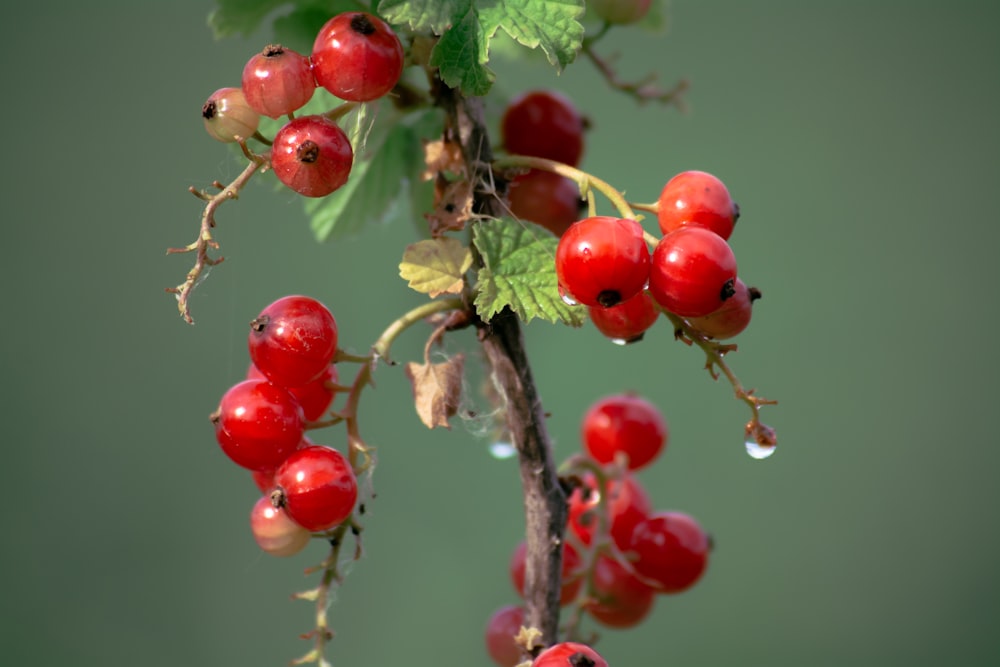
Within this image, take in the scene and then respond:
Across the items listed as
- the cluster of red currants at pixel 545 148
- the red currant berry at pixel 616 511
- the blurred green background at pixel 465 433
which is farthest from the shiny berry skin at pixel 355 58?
the blurred green background at pixel 465 433

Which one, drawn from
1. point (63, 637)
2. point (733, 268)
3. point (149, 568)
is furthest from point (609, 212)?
point (63, 637)

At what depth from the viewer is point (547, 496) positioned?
1.16 meters

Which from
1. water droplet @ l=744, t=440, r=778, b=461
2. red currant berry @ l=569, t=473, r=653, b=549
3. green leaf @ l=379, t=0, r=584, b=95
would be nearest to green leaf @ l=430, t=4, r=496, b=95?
green leaf @ l=379, t=0, r=584, b=95

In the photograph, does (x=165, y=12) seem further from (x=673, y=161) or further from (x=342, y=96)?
(x=342, y=96)

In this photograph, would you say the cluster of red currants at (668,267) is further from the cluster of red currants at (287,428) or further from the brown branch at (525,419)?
the cluster of red currants at (287,428)

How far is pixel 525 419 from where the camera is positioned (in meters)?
1.12

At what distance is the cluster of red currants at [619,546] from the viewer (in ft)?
4.17

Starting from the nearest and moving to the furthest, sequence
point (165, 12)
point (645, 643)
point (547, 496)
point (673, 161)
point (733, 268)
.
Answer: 1. point (733, 268)
2. point (547, 496)
3. point (645, 643)
4. point (673, 161)
5. point (165, 12)

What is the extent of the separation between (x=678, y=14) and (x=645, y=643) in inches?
116

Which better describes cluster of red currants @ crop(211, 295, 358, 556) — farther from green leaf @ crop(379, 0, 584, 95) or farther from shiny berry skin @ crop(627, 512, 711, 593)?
shiny berry skin @ crop(627, 512, 711, 593)

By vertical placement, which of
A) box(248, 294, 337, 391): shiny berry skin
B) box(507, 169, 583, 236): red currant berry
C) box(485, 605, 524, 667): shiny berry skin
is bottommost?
box(485, 605, 524, 667): shiny berry skin

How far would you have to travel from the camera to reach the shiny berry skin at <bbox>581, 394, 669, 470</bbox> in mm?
1416

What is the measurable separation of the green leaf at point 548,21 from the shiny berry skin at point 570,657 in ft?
1.82

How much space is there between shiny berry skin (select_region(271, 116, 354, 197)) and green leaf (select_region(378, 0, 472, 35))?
118 millimetres
